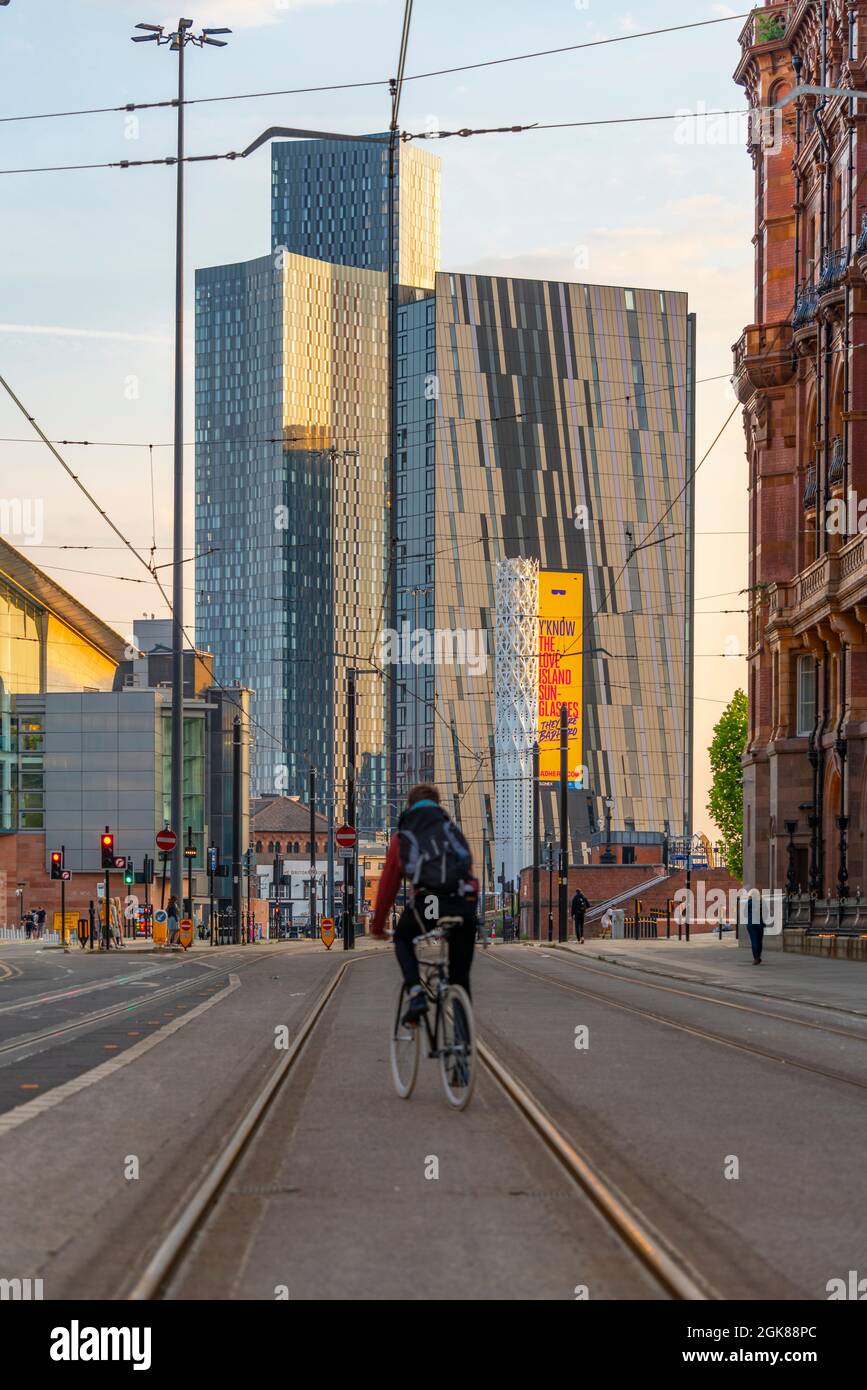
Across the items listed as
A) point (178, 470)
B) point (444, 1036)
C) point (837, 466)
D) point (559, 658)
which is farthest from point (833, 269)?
point (559, 658)

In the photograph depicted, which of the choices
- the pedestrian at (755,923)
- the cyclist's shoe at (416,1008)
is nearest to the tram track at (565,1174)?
the cyclist's shoe at (416,1008)

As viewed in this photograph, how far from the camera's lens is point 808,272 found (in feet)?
187

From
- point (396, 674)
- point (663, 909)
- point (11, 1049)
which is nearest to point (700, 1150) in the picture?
point (11, 1049)

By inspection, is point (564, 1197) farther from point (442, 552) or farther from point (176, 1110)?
point (442, 552)

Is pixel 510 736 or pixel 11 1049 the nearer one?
pixel 11 1049

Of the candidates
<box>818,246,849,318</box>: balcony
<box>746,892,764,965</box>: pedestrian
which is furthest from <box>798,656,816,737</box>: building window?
<box>746,892,764,965</box>: pedestrian

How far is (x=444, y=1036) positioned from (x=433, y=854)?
1036 millimetres

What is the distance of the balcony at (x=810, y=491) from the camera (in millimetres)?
55781

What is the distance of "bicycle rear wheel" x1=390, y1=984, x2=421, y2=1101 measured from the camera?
1096 cm

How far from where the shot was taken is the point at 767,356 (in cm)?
5866

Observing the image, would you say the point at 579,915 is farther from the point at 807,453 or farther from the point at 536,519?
the point at 536,519

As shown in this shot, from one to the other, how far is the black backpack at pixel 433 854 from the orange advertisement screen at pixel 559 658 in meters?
143

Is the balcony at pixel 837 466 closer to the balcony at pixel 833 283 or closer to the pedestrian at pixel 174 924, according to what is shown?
the balcony at pixel 833 283

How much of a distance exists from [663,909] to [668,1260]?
3657 inches
